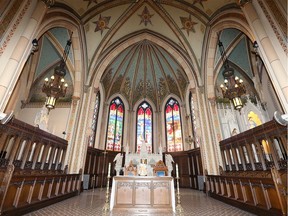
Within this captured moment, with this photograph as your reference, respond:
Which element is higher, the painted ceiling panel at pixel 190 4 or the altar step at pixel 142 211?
the painted ceiling panel at pixel 190 4

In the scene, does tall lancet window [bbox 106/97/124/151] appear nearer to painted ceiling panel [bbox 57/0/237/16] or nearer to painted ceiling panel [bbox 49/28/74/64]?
painted ceiling panel [bbox 49/28/74/64]

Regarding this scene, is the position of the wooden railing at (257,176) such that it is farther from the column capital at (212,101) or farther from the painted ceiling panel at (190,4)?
the painted ceiling panel at (190,4)

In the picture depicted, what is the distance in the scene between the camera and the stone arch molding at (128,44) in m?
12.0

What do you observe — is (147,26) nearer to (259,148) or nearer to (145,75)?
(145,75)

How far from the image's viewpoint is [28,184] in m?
5.31

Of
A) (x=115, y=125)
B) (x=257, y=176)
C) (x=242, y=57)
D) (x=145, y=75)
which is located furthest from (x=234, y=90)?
(x=115, y=125)

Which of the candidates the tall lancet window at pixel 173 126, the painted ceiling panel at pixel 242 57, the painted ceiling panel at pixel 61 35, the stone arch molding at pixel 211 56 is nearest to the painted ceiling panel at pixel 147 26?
the stone arch molding at pixel 211 56

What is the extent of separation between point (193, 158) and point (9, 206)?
12.7 metres

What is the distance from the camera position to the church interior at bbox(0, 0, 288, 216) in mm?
5082

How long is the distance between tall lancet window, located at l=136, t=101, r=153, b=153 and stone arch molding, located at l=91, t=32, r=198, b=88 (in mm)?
7382

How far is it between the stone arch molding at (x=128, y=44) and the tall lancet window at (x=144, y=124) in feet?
24.2

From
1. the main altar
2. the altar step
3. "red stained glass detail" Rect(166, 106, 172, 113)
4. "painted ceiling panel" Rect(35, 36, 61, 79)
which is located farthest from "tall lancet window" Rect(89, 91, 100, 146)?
the altar step

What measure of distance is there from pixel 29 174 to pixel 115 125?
10.9m

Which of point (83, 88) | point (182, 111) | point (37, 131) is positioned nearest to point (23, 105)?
point (83, 88)
